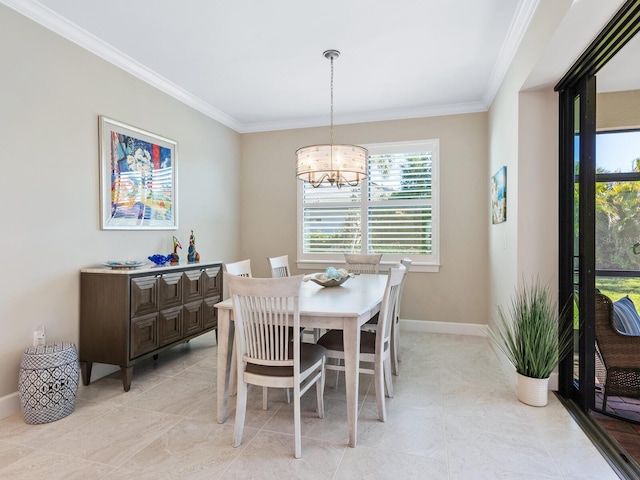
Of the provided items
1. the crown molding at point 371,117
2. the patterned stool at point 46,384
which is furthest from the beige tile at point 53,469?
the crown molding at point 371,117

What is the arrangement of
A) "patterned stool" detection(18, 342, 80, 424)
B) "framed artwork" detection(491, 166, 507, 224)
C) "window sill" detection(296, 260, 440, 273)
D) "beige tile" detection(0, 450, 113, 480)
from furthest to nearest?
"window sill" detection(296, 260, 440, 273), "framed artwork" detection(491, 166, 507, 224), "patterned stool" detection(18, 342, 80, 424), "beige tile" detection(0, 450, 113, 480)

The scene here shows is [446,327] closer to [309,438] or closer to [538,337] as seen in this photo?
[538,337]

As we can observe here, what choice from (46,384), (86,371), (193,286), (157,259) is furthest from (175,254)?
(46,384)

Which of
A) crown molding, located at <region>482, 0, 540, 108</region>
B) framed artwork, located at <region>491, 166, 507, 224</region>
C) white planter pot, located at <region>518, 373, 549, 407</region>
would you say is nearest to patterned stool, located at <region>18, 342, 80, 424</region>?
white planter pot, located at <region>518, 373, 549, 407</region>

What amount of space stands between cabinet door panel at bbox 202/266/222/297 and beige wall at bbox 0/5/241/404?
24.7 inches

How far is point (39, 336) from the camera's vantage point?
8.48 feet

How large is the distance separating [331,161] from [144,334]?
208 centimetres

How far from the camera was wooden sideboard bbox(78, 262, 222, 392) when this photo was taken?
2.78 meters

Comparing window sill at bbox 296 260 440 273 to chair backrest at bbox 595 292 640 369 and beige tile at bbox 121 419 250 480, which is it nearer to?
chair backrest at bbox 595 292 640 369

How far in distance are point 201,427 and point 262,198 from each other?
3446 millimetres

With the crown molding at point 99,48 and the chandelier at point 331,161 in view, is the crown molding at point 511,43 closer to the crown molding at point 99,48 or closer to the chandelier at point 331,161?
the chandelier at point 331,161

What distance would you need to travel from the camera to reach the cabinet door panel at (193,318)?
11.2 ft

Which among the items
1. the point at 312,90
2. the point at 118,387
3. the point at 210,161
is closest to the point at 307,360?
the point at 118,387

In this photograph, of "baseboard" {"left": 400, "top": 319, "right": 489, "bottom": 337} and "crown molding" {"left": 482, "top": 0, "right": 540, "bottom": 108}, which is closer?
"crown molding" {"left": 482, "top": 0, "right": 540, "bottom": 108}
